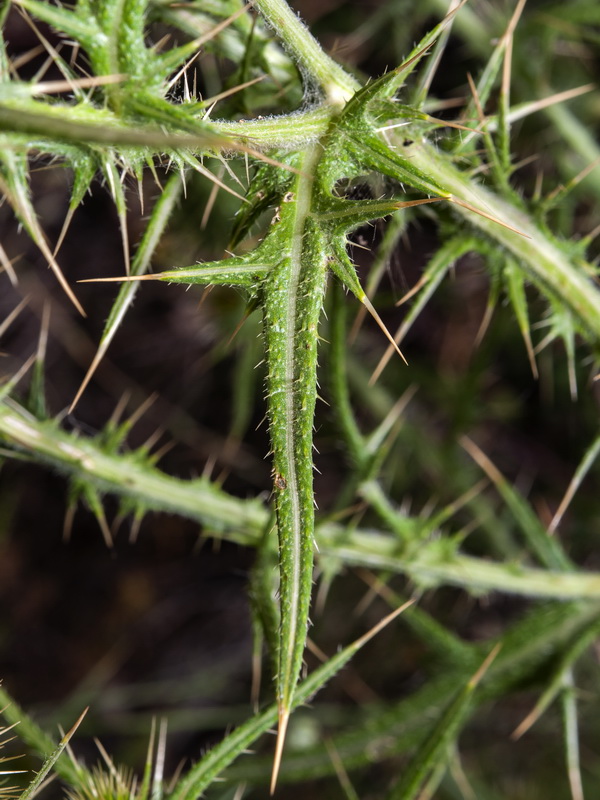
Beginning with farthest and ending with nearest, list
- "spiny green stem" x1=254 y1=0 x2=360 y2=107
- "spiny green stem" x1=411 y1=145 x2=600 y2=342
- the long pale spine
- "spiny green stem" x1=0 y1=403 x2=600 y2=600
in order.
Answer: "spiny green stem" x1=0 y1=403 x2=600 y2=600, "spiny green stem" x1=411 y1=145 x2=600 y2=342, "spiny green stem" x1=254 y1=0 x2=360 y2=107, the long pale spine

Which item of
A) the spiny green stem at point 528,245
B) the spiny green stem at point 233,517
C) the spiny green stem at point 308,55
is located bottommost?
the spiny green stem at point 233,517

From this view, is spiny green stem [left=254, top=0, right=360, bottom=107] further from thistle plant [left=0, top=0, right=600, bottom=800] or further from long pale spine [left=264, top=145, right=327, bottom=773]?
long pale spine [left=264, top=145, right=327, bottom=773]

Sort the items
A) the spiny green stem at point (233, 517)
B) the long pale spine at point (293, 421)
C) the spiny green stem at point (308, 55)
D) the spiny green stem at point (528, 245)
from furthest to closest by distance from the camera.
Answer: the spiny green stem at point (233, 517), the spiny green stem at point (528, 245), the spiny green stem at point (308, 55), the long pale spine at point (293, 421)

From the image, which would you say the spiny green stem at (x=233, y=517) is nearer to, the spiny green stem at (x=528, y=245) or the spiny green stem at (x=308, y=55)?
the spiny green stem at (x=528, y=245)

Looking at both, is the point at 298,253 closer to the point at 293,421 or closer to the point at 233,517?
the point at 293,421

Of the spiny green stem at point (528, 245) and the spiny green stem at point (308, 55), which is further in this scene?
the spiny green stem at point (528, 245)

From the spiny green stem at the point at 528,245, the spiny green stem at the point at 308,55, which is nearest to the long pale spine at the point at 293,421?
the spiny green stem at the point at 308,55

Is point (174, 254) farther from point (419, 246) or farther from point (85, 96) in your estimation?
point (85, 96)

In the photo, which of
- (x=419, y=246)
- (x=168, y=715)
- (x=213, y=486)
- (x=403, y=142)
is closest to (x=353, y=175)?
(x=403, y=142)

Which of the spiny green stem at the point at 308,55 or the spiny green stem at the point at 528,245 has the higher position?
the spiny green stem at the point at 308,55

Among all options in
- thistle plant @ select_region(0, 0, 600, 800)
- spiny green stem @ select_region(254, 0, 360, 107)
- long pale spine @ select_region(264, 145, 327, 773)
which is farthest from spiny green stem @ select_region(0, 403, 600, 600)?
spiny green stem @ select_region(254, 0, 360, 107)
